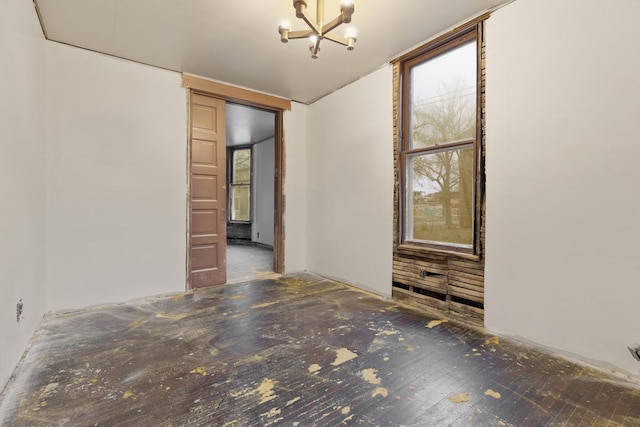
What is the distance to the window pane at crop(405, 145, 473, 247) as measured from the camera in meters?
2.65

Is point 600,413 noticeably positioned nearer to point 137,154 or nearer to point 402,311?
point 402,311

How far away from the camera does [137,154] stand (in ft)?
10.5

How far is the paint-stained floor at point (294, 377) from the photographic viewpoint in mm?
1444

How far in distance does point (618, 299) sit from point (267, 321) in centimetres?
254

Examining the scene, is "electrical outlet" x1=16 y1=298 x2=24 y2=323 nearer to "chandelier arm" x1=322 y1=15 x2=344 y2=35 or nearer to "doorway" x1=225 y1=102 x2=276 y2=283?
A: "chandelier arm" x1=322 y1=15 x2=344 y2=35

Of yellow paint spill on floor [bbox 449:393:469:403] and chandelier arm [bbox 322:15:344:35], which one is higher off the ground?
chandelier arm [bbox 322:15:344:35]

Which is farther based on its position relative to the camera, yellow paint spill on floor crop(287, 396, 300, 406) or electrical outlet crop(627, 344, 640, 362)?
electrical outlet crop(627, 344, 640, 362)

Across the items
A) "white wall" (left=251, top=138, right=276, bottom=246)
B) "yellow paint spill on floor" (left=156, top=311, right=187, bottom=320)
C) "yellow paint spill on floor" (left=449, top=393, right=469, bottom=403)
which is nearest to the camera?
"yellow paint spill on floor" (left=449, top=393, right=469, bottom=403)

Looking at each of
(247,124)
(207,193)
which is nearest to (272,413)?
(207,193)

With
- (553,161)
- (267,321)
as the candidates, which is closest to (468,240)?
(553,161)

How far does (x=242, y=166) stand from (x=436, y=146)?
617cm

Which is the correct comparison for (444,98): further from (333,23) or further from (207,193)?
(207,193)

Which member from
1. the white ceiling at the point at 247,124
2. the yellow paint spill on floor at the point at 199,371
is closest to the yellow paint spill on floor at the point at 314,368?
the yellow paint spill on floor at the point at 199,371

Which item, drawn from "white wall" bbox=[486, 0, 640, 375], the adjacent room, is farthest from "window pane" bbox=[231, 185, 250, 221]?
"white wall" bbox=[486, 0, 640, 375]
